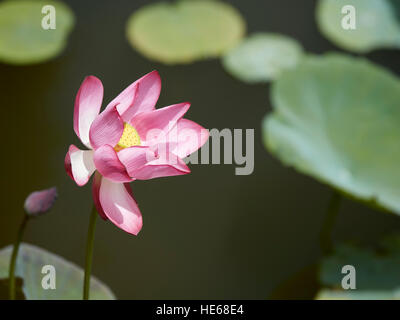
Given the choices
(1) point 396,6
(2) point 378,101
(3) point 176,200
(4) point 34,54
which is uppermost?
(1) point 396,6

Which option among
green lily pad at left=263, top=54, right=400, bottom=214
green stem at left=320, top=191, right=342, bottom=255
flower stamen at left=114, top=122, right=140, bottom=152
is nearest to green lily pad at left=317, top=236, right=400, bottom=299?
green stem at left=320, top=191, right=342, bottom=255

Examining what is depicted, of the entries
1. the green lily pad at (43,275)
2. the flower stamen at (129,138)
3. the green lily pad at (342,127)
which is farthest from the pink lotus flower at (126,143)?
the green lily pad at (342,127)

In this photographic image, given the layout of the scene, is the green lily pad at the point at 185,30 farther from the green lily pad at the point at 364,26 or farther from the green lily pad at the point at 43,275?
the green lily pad at the point at 43,275

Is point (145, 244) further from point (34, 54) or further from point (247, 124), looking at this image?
point (34, 54)

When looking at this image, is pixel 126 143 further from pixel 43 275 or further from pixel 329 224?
pixel 329 224

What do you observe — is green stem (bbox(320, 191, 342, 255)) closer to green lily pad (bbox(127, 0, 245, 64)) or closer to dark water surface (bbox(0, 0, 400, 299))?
dark water surface (bbox(0, 0, 400, 299))
